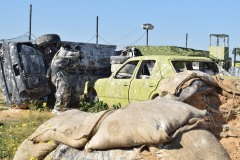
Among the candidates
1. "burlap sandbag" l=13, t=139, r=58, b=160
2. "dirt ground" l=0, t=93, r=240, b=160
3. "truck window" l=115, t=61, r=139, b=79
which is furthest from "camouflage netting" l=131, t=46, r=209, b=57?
"burlap sandbag" l=13, t=139, r=58, b=160

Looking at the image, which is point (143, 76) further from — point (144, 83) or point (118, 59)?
point (118, 59)

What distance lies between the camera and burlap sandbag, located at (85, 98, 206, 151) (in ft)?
13.0

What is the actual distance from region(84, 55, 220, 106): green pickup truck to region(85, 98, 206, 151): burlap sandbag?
182 inches

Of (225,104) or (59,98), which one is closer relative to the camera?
(225,104)

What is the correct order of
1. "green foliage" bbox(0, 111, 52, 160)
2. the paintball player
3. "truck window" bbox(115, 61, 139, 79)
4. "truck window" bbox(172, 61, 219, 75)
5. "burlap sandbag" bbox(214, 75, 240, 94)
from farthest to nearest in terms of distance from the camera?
the paintball player, "truck window" bbox(115, 61, 139, 79), "truck window" bbox(172, 61, 219, 75), "green foliage" bbox(0, 111, 52, 160), "burlap sandbag" bbox(214, 75, 240, 94)

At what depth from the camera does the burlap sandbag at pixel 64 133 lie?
4.48 meters

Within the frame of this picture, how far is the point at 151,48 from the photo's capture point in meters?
26.2

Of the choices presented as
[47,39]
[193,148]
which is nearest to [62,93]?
[47,39]

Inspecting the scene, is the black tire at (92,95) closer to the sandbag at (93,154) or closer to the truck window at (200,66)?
the truck window at (200,66)

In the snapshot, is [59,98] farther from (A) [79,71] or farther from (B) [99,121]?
(B) [99,121]

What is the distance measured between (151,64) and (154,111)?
5839 mm

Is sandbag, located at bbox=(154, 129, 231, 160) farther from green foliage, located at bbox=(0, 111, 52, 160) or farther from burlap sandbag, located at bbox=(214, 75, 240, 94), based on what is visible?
green foliage, located at bbox=(0, 111, 52, 160)

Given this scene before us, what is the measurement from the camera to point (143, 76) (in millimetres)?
9852

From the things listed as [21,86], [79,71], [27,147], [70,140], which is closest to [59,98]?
[21,86]
